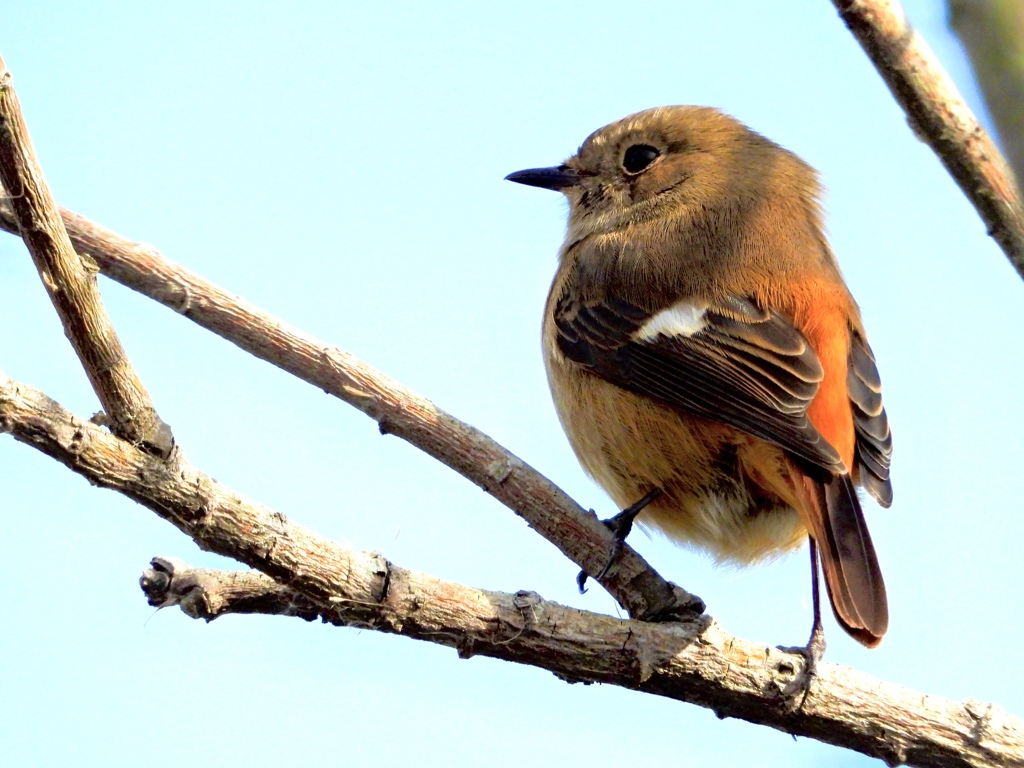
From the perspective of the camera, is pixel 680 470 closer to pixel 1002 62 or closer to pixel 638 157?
pixel 638 157

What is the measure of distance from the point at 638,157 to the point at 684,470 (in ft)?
6.52

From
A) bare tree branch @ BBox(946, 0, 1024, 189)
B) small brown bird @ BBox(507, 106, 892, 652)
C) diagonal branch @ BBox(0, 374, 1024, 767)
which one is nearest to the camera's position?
bare tree branch @ BBox(946, 0, 1024, 189)

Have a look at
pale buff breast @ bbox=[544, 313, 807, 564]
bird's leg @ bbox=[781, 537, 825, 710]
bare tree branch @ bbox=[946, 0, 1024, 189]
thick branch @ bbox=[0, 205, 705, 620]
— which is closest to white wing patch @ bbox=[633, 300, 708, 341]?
pale buff breast @ bbox=[544, 313, 807, 564]

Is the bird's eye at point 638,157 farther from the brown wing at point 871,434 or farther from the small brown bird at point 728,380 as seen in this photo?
the brown wing at point 871,434

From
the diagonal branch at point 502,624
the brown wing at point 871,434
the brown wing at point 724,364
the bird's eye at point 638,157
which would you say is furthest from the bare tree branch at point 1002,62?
the bird's eye at point 638,157

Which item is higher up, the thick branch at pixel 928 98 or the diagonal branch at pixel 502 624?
the thick branch at pixel 928 98

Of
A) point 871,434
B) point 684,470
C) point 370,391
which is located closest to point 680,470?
point 684,470

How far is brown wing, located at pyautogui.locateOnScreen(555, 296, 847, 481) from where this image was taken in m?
3.82

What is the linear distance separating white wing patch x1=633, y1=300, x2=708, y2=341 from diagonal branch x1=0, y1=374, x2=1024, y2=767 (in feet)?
4.31

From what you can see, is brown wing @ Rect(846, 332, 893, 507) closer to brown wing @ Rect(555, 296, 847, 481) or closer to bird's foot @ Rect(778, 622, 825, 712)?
brown wing @ Rect(555, 296, 847, 481)

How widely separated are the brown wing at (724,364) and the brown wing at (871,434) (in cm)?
28

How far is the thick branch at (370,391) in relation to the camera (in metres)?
3.55

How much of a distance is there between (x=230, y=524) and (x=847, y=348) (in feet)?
9.07

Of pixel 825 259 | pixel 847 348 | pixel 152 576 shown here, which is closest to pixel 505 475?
pixel 152 576
